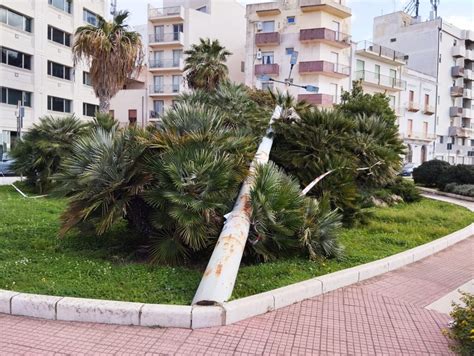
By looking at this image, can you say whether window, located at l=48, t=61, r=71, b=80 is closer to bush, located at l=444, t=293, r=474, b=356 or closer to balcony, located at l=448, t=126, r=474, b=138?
bush, located at l=444, t=293, r=474, b=356

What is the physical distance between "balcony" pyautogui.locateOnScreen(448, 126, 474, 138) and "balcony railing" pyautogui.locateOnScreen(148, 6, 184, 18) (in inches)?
1443

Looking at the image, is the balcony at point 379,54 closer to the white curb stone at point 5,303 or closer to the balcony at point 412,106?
the balcony at point 412,106

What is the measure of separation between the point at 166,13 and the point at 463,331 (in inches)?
1883

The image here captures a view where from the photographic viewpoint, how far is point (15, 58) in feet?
107

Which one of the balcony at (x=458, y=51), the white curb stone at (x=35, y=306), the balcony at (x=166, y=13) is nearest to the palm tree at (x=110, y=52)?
the white curb stone at (x=35, y=306)

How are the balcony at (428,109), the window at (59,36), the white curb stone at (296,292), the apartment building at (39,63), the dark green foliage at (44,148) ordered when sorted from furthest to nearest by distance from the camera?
the balcony at (428,109) → the window at (59,36) → the apartment building at (39,63) → the dark green foliage at (44,148) → the white curb stone at (296,292)

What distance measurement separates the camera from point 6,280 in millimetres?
5098

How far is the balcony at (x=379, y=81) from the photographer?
43969 millimetres

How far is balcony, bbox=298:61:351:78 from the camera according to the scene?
3919cm

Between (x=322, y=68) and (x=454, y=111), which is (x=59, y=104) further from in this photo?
(x=454, y=111)

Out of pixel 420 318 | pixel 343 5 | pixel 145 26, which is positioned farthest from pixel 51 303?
pixel 145 26

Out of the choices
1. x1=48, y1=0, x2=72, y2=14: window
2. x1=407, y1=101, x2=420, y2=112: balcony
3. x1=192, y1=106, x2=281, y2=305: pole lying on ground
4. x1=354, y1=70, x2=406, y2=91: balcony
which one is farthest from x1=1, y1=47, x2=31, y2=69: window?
x1=407, y1=101, x2=420, y2=112: balcony

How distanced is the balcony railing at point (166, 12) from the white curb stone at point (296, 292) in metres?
45.0

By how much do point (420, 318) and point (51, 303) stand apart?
12.3ft
